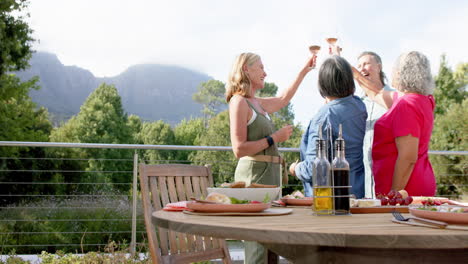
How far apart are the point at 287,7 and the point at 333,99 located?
57665 mm

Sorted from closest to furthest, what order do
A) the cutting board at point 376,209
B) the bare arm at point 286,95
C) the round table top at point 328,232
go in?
1. the round table top at point 328,232
2. the cutting board at point 376,209
3. the bare arm at point 286,95

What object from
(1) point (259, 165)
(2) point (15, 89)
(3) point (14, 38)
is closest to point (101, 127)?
(2) point (15, 89)

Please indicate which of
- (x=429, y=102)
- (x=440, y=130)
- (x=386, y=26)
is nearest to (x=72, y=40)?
(x=386, y=26)

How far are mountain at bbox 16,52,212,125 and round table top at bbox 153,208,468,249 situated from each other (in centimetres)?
8198

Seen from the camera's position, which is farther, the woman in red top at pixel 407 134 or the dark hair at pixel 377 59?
the dark hair at pixel 377 59

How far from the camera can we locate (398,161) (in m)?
1.80

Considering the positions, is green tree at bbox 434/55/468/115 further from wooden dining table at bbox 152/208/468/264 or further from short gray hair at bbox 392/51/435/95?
wooden dining table at bbox 152/208/468/264

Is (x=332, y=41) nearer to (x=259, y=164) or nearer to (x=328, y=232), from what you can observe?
(x=259, y=164)

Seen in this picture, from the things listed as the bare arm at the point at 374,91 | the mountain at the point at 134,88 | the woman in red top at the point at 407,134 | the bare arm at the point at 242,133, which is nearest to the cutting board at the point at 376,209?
the woman in red top at the point at 407,134

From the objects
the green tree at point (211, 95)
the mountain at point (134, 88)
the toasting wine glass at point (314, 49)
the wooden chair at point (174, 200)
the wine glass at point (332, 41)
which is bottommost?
the wooden chair at point (174, 200)

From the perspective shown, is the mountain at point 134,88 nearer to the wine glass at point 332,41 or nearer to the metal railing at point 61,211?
the metal railing at point 61,211

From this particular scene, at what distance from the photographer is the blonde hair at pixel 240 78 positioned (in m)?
2.11

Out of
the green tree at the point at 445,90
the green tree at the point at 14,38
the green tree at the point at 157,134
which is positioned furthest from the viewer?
the green tree at the point at 157,134

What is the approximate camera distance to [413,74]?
1.94 meters
